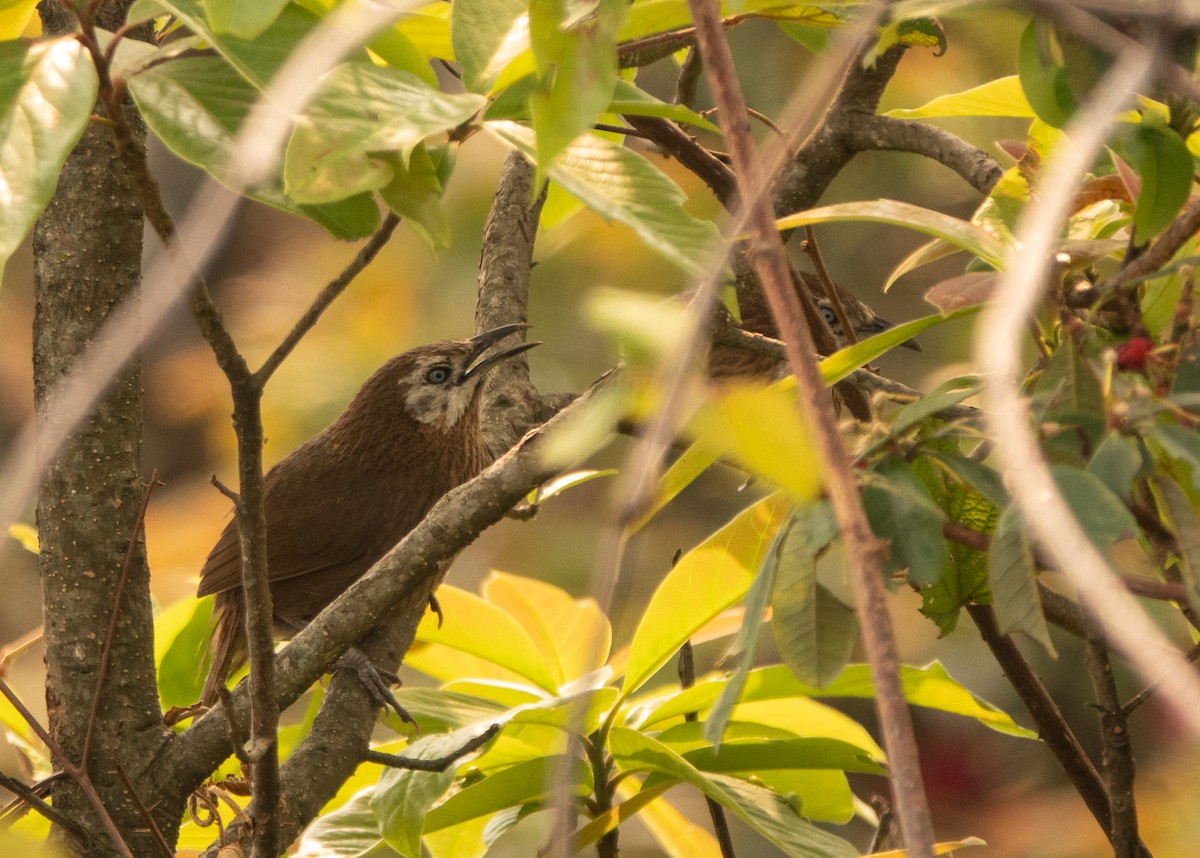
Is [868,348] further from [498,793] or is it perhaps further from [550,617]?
[550,617]

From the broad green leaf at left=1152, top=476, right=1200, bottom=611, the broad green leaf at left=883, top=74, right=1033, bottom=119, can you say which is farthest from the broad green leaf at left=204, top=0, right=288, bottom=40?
the broad green leaf at left=883, top=74, right=1033, bottom=119

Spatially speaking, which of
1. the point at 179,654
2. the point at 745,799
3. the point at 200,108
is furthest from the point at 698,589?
the point at 179,654

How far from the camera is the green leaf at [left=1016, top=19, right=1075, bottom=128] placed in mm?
1276

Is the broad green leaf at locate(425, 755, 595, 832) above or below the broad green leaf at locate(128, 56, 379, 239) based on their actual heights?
below

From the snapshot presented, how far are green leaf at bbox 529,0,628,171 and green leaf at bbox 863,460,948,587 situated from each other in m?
0.41

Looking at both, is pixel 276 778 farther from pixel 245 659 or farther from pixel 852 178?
pixel 852 178

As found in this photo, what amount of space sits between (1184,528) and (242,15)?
947mm

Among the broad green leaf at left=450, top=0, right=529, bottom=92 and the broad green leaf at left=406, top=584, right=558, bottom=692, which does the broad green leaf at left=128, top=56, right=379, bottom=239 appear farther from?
the broad green leaf at left=406, top=584, right=558, bottom=692

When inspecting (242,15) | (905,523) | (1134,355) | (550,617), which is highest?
(242,15)

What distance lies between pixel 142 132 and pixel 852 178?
4.41 meters

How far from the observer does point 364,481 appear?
3982 mm

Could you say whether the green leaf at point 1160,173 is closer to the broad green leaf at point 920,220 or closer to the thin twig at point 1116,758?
the broad green leaf at point 920,220

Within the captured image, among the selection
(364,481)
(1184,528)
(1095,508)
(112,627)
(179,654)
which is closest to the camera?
(1095,508)

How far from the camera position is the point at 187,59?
4.17ft
